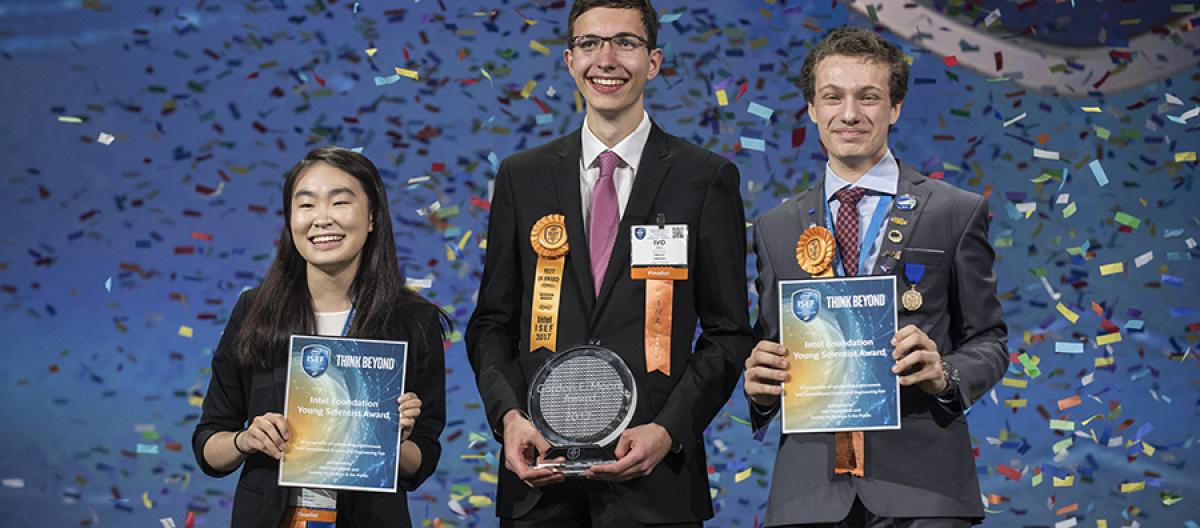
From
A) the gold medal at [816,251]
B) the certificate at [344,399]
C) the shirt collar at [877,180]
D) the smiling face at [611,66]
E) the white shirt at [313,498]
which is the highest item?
the smiling face at [611,66]

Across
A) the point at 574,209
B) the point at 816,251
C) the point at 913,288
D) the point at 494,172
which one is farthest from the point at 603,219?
the point at 494,172

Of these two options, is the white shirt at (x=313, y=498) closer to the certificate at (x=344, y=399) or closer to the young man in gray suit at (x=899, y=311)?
the certificate at (x=344, y=399)

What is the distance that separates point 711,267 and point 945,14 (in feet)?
8.80

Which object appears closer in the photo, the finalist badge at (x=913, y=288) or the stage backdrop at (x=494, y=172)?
the finalist badge at (x=913, y=288)

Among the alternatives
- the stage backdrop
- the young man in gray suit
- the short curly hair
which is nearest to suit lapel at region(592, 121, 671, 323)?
the young man in gray suit

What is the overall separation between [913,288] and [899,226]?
14cm

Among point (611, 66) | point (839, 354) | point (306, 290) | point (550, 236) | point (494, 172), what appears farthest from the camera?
point (494, 172)

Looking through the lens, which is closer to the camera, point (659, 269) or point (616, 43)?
point (659, 269)

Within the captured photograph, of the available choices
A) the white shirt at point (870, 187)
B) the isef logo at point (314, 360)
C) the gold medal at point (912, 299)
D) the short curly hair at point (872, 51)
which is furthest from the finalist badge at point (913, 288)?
the isef logo at point (314, 360)

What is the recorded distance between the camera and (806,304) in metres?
2.60

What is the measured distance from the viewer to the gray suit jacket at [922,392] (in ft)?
8.42

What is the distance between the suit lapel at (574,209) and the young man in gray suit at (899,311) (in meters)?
0.39

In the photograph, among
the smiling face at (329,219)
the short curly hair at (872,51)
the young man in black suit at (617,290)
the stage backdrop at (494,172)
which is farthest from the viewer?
the stage backdrop at (494,172)

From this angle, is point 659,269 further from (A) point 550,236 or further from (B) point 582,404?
(B) point 582,404
